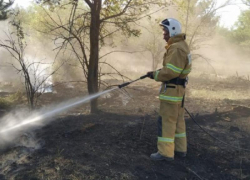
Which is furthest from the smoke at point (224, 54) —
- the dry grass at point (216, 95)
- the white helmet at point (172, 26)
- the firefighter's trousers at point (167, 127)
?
the firefighter's trousers at point (167, 127)

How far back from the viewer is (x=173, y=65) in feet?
11.5

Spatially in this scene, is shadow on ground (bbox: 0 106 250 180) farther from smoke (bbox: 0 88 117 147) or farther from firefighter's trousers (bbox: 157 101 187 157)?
smoke (bbox: 0 88 117 147)

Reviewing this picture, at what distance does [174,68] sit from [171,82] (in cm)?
26

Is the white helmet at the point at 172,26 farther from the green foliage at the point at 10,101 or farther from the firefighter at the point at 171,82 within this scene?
the green foliage at the point at 10,101

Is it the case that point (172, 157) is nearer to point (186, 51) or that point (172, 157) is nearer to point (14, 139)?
point (186, 51)

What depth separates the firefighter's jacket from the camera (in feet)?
11.5

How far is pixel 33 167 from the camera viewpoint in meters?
3.30

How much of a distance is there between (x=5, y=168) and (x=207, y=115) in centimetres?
533

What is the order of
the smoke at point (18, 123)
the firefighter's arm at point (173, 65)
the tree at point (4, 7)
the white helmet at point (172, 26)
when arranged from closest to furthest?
1. the firefighter's arm at point (173, 65)
2. the white helmet at point (172, 26)
3. the smoke at point (18, 123)
4. the tree at point (4, 7)

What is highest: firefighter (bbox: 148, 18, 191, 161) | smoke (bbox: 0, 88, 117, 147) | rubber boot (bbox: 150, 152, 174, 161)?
firefighter (bbox: 148, 18, 191, 161)

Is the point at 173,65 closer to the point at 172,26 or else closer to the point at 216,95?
the point at 172,26

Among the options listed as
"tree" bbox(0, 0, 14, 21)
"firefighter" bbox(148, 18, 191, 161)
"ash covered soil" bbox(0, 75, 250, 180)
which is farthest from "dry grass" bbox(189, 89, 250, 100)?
"tree" bbox(0, 0, 14, 21)

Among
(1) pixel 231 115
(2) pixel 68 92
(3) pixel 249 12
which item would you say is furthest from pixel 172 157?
(3) pixel 249 12

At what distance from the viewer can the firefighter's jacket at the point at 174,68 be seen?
350cm
